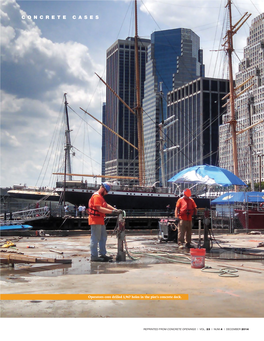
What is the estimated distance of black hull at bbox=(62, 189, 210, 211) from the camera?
53094 millimetres

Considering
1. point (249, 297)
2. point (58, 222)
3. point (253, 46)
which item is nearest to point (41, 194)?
point (58, 222)

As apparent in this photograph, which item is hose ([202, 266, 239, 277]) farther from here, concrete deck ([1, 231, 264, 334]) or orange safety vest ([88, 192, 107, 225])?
orange safety vest ([88, 192, 107, 225])

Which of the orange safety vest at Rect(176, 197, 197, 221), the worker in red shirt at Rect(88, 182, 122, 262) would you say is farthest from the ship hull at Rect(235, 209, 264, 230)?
the worker in red shirt at Rect(88, 182, 122, 262)

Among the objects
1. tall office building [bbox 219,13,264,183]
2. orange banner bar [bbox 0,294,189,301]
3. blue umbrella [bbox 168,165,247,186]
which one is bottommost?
orange banner bar [bbox 0,294,189,301]

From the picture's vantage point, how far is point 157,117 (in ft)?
574

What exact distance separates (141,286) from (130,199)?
4851 cm

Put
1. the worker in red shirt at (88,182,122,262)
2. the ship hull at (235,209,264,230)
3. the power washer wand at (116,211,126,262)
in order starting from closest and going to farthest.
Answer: the worker in red shirt at (88,182,122,262) < the power washer wand at (116,211,126,262) < the ship hull at (235,209,264,230)

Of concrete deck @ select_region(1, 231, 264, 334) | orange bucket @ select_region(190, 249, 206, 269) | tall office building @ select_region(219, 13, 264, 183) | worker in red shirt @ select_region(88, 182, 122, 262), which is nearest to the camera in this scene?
concrete deck @ select_region(1, 231, 264, 334)

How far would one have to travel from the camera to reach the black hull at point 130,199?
53.1m

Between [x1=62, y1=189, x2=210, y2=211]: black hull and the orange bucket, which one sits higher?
[x1=62, y1=189, x2=210, y2=211]: black hull

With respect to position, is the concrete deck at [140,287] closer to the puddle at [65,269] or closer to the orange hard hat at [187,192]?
the puddle at [65,269]

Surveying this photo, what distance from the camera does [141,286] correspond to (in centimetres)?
586

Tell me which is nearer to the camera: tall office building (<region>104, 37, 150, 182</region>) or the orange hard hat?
the orange hard hat
